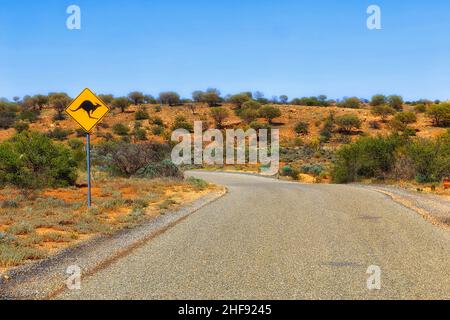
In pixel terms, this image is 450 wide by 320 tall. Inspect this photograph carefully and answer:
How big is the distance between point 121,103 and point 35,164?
234ft

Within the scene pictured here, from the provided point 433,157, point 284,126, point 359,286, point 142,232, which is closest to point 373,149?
point 433,157

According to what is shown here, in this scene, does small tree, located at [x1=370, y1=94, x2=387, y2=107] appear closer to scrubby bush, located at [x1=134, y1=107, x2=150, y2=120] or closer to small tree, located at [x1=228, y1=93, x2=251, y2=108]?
small tree, located at [x1=228, y1=93, x2=251, y2=108]

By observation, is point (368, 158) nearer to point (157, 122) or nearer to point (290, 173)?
point (290, 173)

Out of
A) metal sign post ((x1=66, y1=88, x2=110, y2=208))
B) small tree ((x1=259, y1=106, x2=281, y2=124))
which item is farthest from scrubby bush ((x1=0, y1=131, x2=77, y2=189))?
small tree ((x1=259, y1=106, x2=281, y2=124))

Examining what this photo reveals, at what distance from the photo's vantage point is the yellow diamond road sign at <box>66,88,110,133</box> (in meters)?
15.0

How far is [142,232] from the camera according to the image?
11.6 m

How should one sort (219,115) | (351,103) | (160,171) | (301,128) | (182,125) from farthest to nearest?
(351,103)
(219,115)
(301,128)
(182,125)
(160,171)

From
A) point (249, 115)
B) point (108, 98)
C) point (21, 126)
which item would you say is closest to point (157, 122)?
point (249, 115)

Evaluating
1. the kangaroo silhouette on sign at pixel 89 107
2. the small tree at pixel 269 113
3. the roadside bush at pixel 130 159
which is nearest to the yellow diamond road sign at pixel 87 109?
the kangaroo silhouette on sign at pixel 89 107

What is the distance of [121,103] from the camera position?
313ft

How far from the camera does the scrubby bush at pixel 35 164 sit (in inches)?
960

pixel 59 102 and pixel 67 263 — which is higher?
pixel 59 102

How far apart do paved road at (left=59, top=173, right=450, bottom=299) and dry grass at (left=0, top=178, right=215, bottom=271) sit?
1911 millimetres
